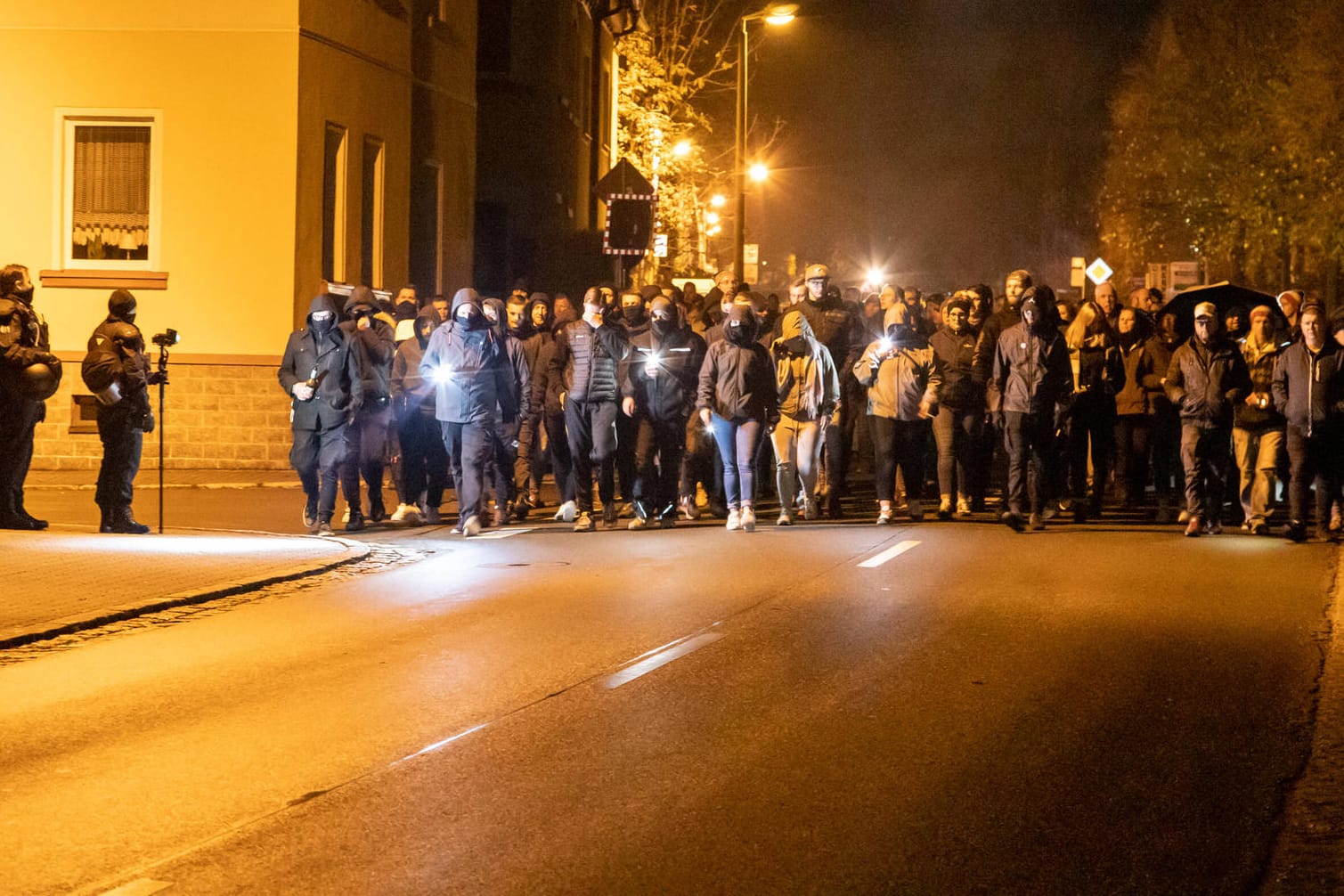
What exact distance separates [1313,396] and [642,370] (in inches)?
212

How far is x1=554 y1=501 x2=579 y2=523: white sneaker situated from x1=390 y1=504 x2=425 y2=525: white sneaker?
1.21 meters

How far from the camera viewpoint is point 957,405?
16750mm

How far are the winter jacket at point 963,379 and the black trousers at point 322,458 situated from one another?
514 centimetres

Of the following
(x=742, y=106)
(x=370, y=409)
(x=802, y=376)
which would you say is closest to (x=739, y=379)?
(x=802, y=376)

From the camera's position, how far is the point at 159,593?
1161 centimetres

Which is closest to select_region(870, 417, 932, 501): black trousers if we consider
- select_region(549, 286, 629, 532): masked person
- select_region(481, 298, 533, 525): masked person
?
select_region(549, 286, 629, 532): masked person

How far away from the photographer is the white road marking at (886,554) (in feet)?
44.4

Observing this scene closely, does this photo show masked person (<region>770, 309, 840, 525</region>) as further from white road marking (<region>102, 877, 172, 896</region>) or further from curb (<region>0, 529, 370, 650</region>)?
white road marking (<region>102, 877, 172, 896</region>)

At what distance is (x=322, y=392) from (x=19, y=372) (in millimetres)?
2328

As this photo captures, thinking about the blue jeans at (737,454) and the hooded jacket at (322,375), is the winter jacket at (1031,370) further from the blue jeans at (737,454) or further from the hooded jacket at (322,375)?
the hooded jacket at (322,375)

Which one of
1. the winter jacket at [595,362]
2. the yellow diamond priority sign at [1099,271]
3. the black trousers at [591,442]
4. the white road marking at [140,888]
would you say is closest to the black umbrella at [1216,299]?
the winter jacket at [595,362]

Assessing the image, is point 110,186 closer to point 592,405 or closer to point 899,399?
point 592,405

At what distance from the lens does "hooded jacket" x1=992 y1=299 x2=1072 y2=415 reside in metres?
15.8

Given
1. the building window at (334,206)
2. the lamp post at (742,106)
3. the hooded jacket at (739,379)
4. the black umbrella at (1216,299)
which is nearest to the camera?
the hooded jacket at (739,379)
